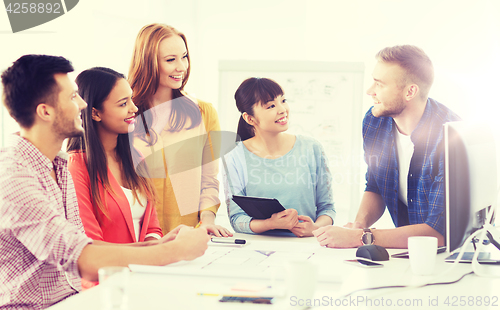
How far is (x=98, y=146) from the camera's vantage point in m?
1.58

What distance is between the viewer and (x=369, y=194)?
2.03 meters

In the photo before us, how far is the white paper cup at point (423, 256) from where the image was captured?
1.08 meters

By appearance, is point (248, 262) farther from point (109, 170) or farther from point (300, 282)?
point (109, 170)

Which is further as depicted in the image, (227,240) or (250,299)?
(227,240)

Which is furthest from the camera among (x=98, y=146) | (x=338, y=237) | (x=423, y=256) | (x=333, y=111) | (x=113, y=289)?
(x=333, y=111)

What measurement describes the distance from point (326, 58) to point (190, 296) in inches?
114

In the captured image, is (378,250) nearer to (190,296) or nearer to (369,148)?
(190,296)

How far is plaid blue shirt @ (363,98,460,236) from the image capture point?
1616 millimetres

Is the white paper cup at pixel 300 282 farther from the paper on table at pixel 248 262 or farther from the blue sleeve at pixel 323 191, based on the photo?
the blue sleeve at pixel 323 191

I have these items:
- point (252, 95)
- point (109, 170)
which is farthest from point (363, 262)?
point (252, 95)

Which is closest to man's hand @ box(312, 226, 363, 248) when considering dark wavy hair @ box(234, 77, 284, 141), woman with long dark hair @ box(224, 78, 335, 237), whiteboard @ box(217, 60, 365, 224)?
woman with long dark hair @ box(224, 78, 335, 237)

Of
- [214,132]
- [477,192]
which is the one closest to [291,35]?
[214,132]

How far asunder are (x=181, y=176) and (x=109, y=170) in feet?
1.52

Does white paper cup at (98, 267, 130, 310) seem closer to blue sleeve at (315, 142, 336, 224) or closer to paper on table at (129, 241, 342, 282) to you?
paper on table at (129, 241, 342, 282)
